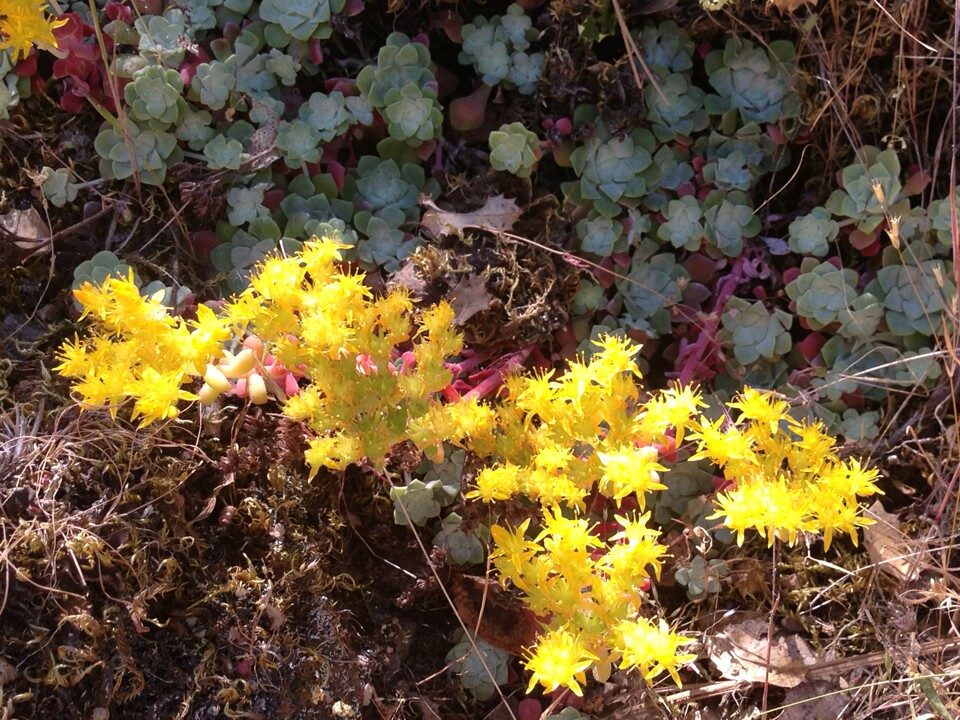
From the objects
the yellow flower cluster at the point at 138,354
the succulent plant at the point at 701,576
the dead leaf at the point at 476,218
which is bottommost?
the succulent plant at the point at 701,576

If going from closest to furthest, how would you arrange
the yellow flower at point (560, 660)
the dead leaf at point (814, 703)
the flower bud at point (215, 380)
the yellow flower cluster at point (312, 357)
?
the yellow flower at point (560, 660), the yellow flower cluster at point (312, 357), the flower bud at point (215, 380), the dead leaf at point (814, 703)

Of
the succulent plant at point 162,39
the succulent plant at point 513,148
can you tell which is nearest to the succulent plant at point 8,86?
the succulent plant at point 162,39

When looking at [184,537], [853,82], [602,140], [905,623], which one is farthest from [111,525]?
[853,82]

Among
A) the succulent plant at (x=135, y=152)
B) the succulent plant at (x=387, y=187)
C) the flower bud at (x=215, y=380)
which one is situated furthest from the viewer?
the succulent plant at (x=387, y=187)

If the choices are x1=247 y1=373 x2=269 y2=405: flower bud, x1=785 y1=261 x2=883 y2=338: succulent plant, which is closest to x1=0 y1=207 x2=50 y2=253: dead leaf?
x1=247 y1=373 x2=269 y2=405: flower bud

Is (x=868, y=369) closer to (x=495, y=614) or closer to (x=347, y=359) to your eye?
(x=495, y=614)

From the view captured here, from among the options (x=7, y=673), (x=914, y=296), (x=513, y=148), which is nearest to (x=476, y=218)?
(x=513, y=148)

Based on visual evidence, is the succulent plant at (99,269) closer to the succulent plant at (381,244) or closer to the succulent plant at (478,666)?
the succulent plant at (381,244)
